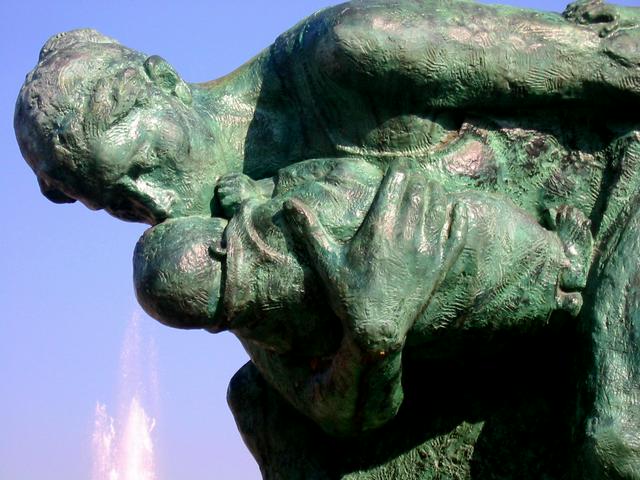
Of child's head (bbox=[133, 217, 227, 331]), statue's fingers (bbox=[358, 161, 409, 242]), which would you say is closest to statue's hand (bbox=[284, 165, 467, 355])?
statue's fingers (bbox=[358, 161, 409, 242])

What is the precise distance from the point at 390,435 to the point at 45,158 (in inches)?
38.3

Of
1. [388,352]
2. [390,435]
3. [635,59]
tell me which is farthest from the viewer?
[390,435]

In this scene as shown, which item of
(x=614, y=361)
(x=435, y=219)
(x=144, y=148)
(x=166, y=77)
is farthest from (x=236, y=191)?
(x=614, y=361)

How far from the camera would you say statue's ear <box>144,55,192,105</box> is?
8.81 feet

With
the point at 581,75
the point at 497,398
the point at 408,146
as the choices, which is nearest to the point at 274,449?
the point at 497,398

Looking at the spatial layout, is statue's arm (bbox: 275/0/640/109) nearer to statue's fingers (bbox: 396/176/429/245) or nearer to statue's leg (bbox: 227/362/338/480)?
statue's fingers (bbox: 396/176/429/245)

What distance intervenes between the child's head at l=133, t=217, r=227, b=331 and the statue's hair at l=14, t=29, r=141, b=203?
274 mm

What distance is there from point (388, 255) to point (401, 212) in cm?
10

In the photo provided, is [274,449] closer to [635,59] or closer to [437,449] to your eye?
[437,449]

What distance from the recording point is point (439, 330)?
8.23ft

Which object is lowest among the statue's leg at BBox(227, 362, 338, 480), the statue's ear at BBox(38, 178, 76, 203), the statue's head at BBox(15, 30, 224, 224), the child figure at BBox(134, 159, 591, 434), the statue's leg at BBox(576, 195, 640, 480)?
the statue's leg at BBox(227, 362, 338, 480)

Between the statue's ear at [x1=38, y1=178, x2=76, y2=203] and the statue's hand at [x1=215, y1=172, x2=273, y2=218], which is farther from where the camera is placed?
the statue's ear at [x1=38, y1=178, x2=76, y2=203]

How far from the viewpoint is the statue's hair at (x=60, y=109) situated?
259 cm

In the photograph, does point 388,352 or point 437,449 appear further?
point 437,449
